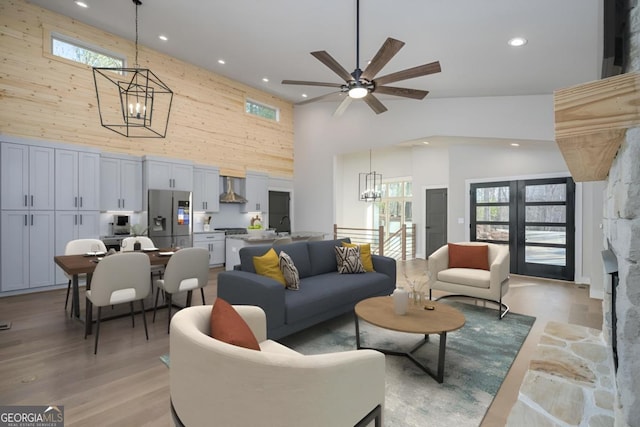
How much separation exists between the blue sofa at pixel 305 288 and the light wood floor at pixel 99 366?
0.88 meters

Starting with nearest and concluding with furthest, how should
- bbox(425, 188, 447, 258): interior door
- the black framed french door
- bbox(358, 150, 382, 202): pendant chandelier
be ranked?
the black framed french door
bbox(425, 188, 447, 258): interior door
bbox(358, 150, 382, 202): pendant chandelier

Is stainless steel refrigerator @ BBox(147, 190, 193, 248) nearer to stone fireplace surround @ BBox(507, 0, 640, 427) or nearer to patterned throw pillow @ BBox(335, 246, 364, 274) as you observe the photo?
patterned throw pillow @ BBox(335, 246, 364, 274)

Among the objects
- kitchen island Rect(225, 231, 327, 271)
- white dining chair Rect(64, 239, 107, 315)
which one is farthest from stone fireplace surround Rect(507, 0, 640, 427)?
kitchen island Rect(225, 231, 327, 271)

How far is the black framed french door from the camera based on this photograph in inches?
231

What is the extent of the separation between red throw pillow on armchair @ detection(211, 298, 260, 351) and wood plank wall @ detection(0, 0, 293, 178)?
18.5 ft

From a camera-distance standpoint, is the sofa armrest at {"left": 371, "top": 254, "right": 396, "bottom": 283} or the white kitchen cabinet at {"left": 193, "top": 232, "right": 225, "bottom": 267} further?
the white kitchen cabinet at {"left": 193, "top": 232, "right": 225, "bottom": 267}

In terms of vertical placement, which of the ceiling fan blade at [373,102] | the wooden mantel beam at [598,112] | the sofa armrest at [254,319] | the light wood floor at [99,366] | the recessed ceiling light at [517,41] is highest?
the recessed ceiling light at [517,41]

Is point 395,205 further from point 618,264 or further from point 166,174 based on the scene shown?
point 618,264

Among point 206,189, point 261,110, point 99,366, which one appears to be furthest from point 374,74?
point 261,110

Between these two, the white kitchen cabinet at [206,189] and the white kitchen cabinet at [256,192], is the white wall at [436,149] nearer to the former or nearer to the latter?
the white kitchen cabinet at [256,192]

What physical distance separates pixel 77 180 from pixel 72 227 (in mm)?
781

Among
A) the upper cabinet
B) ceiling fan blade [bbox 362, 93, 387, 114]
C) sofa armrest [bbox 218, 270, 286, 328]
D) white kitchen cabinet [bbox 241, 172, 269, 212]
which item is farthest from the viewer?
white kitchen cabinet [bbox 241, 172, 269, 212]

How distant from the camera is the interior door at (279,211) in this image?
871cm

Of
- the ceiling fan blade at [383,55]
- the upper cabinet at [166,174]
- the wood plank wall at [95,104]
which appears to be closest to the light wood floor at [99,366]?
the upper cabinet at [166,174]
